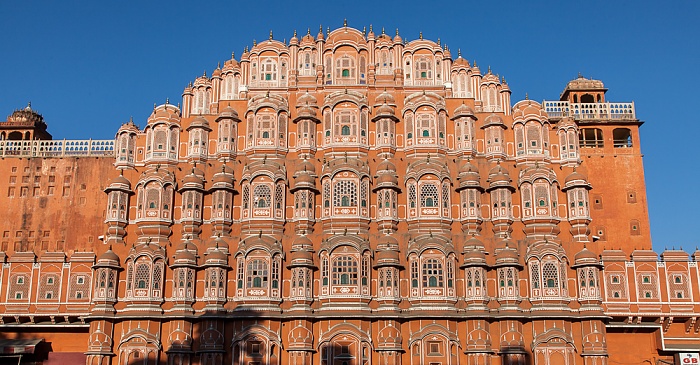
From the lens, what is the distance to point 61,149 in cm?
5588

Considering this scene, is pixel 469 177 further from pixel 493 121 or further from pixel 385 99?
pixel 385 99

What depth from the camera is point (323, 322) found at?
40.6m

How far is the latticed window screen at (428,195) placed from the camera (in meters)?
43.1

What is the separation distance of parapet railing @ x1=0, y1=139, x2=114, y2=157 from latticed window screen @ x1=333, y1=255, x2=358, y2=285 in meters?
21.4

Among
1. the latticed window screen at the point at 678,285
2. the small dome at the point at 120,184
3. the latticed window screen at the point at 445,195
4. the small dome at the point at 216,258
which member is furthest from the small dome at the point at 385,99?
the latticed window screen at the point at 678,285

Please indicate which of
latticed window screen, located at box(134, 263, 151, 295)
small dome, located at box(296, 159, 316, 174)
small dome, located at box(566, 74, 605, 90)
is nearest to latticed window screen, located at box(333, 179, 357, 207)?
small dome, located at box(296, 159, 316, 174)

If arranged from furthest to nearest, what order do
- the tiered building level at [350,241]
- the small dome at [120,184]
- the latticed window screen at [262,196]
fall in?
the small dome at [120,184], the latticed window screen at [262,196], the tiered building level at [350,241]

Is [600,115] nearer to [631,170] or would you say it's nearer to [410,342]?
[631,170]

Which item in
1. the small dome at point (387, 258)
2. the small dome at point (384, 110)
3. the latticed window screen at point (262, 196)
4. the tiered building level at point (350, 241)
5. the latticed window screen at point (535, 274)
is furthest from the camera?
the small dome at point (384, 110)

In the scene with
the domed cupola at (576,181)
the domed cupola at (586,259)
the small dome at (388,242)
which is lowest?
the domed cupola at (586,259)

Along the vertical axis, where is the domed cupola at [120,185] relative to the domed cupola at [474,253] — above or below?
above

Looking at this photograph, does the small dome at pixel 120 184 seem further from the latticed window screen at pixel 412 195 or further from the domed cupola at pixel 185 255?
the latticed window screen at pixel 412 195

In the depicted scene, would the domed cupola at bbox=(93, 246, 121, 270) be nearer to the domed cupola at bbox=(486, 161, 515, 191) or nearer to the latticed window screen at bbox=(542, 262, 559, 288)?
the domed cupola at bbox=(486, 161, 515, 191)

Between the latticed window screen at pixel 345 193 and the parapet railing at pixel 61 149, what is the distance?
19.5 m
